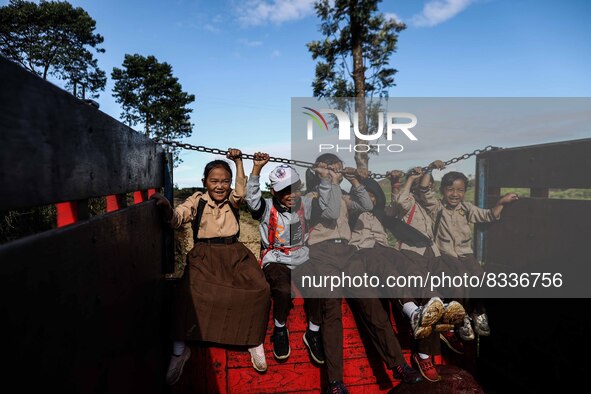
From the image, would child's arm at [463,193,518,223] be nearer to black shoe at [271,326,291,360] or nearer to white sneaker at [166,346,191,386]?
black shoe at [271,326,291,360]

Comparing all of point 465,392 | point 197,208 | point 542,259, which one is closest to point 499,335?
point 542,259

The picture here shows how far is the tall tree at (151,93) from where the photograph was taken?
2088cm

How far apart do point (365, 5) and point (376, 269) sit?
12.1 m

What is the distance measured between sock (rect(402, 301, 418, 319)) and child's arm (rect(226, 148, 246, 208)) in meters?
1.59

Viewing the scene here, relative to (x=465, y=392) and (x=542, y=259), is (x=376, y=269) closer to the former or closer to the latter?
(x=465, y=392)

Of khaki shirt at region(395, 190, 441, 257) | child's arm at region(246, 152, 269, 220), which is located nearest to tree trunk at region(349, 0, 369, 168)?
khaki shirt at region(395, 190, 441, 257)

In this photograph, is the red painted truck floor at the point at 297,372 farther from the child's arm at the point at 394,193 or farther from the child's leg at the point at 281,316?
the child's arm at the point at 394,193

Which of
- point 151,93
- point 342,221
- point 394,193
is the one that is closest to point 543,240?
point 394,193

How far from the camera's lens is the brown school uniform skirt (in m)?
2.79

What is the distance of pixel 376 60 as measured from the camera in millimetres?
13875

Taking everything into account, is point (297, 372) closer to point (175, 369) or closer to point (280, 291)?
point (280, 291)

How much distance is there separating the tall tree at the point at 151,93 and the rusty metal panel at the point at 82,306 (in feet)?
65.1

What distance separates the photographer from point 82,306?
1252 millimetres

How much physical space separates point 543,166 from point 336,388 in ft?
9.16
